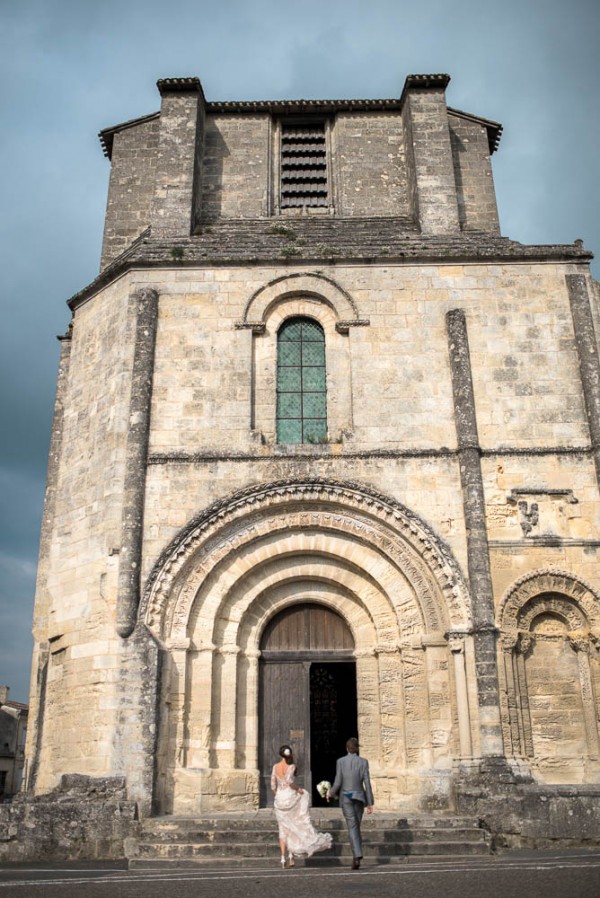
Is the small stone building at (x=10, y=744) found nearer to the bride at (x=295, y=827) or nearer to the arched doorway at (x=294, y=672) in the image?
the arched doorway at (x=294, y=672)

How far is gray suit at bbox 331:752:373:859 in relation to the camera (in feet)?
27.0

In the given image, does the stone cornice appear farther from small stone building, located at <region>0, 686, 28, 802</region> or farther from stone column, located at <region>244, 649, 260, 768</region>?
small stone building, located at <region>0, 686, 28, 802</region>

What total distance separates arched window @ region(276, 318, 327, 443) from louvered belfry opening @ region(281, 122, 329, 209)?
360 centimetres

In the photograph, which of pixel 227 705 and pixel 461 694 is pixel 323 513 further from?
pixel 461 694

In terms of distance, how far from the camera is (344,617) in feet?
40.0

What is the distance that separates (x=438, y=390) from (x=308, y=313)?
2.49m

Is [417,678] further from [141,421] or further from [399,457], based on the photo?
[141,421]

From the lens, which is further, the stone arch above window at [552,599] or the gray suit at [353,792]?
the stone arch above window at [552,599]

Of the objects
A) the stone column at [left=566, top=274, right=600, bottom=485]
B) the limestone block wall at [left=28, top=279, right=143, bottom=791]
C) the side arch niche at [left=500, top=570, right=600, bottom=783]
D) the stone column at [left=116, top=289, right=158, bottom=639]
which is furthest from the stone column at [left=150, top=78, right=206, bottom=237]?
the side arch niche at [left=500, top=570, right=600, bottom=783]

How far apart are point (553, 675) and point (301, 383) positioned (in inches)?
223

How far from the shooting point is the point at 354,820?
27.1ft

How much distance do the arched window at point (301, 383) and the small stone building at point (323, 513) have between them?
0.12 ft

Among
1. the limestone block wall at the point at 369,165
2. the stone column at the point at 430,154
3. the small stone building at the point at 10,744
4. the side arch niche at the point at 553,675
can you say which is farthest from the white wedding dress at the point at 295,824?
the small stone building at the point at 10,744

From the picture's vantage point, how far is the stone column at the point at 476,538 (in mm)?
10664
